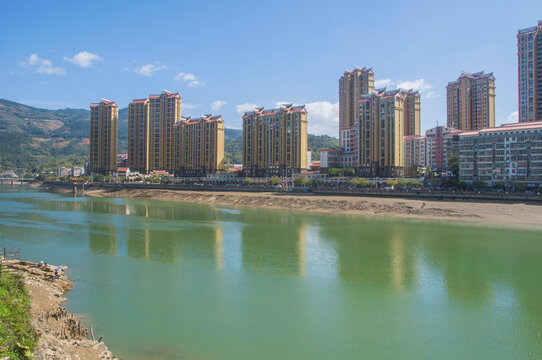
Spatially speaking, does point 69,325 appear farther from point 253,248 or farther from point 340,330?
point 253,248

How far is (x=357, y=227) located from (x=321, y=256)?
54.7ft

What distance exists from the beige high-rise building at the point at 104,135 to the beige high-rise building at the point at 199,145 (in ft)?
84.9

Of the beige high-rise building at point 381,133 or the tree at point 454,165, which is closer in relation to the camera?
the tree at point 454,165

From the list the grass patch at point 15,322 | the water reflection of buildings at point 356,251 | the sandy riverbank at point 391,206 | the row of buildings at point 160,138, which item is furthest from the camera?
the row of buildings at point 160,138

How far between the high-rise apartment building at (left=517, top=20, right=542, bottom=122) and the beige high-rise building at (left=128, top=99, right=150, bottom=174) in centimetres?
10874

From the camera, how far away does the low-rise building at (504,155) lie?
6606 centimetres

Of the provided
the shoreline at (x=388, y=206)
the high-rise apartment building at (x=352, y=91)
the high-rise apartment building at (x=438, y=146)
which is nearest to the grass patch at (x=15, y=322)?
the shoreline at (x=388, y=206)

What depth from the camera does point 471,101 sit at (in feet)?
371

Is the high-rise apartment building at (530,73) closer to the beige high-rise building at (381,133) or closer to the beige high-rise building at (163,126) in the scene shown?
the beige high-rise building at (381,133)

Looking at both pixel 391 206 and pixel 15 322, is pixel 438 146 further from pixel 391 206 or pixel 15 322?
pixel 15 322

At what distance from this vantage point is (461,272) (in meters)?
25.4

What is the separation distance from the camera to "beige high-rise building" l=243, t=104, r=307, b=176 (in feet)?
352

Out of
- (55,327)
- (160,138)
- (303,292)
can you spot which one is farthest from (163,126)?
(55,327)

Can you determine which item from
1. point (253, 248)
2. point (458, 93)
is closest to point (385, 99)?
point (458, 93)
